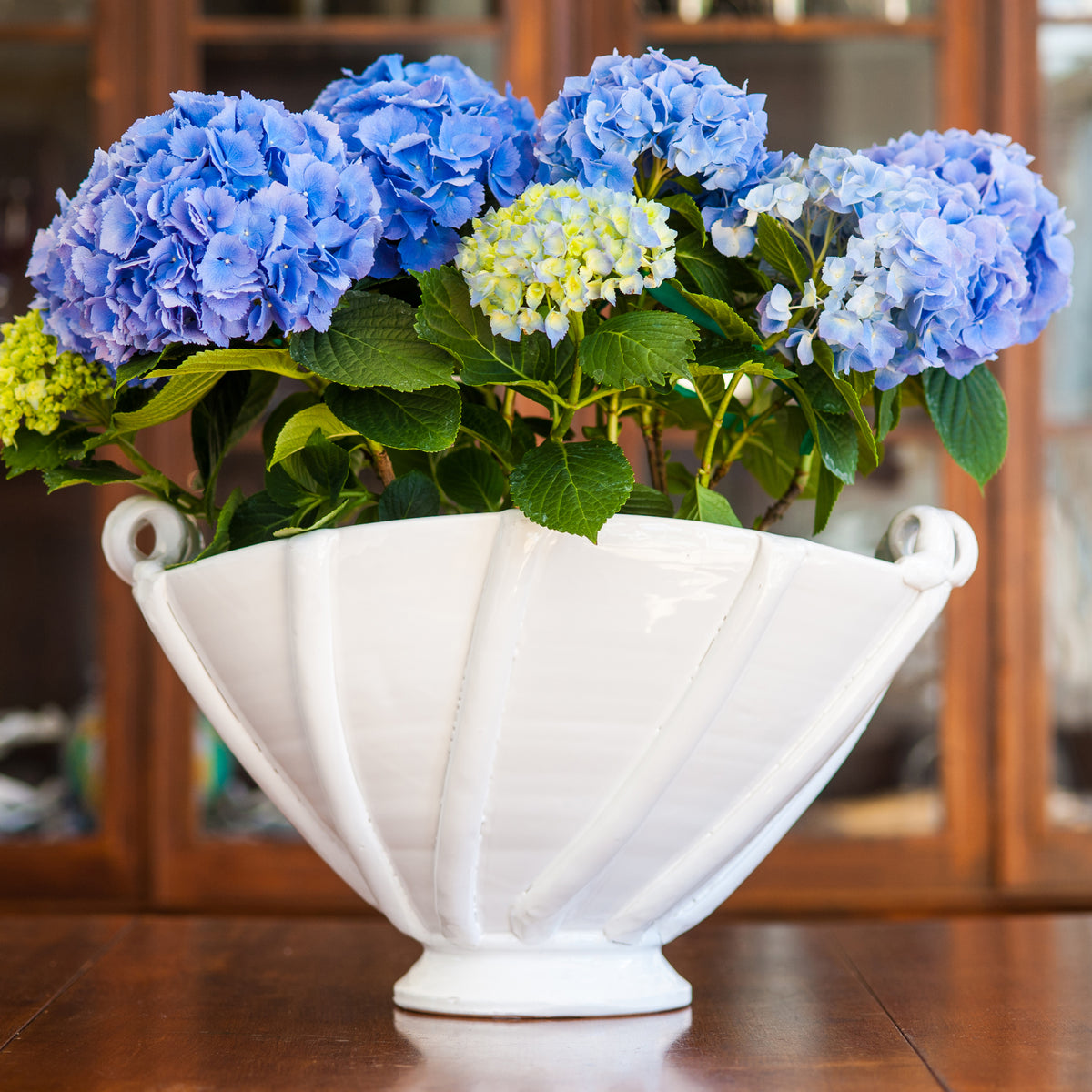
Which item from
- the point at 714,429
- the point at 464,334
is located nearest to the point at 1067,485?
the point at 714,429

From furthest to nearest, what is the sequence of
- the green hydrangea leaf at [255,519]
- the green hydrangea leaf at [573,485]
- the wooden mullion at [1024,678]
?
1. the wooden mullion at [1024,678]
2. the green hydrangea leaf at [255,519]
3. the green hydrangea leaf at [573,485]

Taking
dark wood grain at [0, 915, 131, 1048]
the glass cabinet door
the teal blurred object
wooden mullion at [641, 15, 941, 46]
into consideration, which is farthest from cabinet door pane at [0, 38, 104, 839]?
dark wood grain at [0, 915, 131, 1048]

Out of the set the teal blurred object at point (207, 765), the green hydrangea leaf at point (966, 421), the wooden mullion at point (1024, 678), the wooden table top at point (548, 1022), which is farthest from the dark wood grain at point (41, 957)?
the wooden mullion at point (1024, 678)

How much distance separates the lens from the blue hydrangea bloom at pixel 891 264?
1.54 feet

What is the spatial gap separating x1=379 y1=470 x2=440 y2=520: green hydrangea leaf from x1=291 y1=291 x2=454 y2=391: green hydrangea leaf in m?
0.05

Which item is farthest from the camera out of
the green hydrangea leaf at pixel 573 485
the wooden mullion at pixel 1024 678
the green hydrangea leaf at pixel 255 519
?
the wooden mullion at pixel 1024 678

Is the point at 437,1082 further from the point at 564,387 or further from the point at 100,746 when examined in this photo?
the point at 100,746

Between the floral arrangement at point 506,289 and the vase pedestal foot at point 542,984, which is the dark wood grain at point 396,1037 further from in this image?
the floral arrangement at point 506,289

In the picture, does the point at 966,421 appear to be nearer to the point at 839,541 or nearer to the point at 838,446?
the point at 838,446

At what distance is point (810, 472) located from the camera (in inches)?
23.4

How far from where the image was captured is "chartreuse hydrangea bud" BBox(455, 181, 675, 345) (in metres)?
0.43

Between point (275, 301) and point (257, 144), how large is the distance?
→ 0.18 feet

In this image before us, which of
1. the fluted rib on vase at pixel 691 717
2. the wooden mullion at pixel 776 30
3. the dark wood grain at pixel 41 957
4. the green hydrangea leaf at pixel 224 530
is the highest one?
the wooden mullion at pixel 776 30

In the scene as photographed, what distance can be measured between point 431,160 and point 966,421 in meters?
0.26
